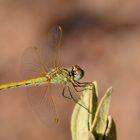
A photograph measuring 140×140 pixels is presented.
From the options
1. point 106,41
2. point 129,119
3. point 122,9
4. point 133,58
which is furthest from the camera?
point 122,9

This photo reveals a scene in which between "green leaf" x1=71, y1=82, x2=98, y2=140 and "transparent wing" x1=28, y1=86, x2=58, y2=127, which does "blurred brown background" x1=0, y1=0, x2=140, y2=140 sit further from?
"green leaf" x1=71, y1=82, x2=98, y2=140

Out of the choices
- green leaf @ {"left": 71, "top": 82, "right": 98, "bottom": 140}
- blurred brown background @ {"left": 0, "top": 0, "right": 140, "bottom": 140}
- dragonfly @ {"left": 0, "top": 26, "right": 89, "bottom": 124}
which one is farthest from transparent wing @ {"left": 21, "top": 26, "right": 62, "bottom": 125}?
blurred brown background @ {"left": 0, "top": 0, "right": 140, "bottom": 140}

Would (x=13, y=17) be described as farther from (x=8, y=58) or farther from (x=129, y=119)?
(x=129, y=119)

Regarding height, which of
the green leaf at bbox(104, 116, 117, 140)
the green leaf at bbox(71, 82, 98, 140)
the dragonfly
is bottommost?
the green leaf at bbox(104, 116, 117, 140)

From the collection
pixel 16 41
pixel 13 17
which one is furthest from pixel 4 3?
pixel 16 41

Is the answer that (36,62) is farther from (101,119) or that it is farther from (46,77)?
(101,119)

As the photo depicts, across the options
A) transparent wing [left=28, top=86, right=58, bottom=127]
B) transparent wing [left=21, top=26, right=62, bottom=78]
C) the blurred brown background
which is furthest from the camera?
the blurred brown background

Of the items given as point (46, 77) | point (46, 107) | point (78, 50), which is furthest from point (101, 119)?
point (78, 50)
